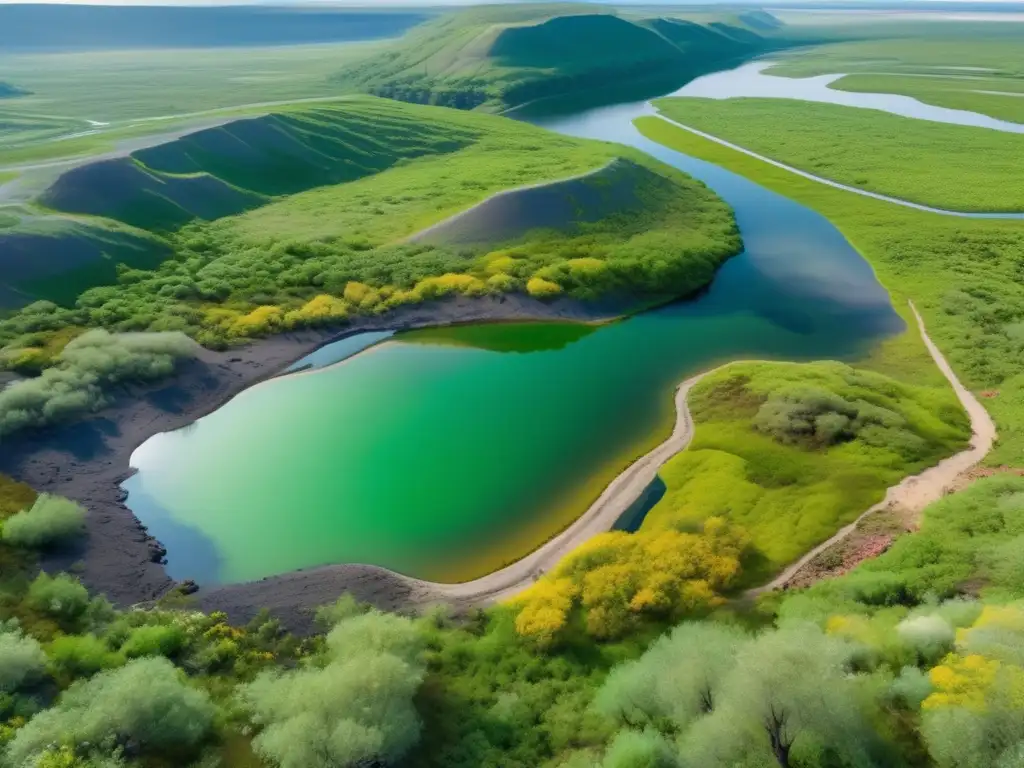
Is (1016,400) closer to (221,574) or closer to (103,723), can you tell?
(221,574)

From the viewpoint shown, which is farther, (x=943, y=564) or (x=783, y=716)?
(x=943, y=564)

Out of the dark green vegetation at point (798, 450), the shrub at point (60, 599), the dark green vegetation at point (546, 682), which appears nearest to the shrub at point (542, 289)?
the dark green vegetation at point (798, 450)

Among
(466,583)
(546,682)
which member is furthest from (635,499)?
(546,682)

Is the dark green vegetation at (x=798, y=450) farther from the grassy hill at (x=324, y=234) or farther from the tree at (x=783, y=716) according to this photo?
the grassy hill at (x=324, y=234)

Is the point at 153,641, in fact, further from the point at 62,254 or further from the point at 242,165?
the point at 242,165

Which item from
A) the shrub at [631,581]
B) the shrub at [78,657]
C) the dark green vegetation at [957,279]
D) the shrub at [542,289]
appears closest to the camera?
the shrub at [78,657]

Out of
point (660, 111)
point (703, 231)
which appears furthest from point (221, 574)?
point (660, 111)

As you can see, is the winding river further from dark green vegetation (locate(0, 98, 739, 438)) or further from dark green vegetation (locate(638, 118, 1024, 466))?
dark green vegetation (locate(0, 98, 739, 438))
